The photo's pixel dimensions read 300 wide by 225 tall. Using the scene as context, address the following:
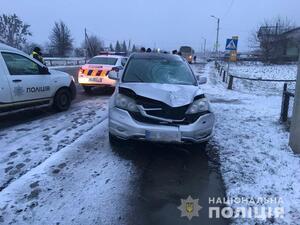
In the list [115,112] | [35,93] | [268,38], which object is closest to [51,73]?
[35,93]

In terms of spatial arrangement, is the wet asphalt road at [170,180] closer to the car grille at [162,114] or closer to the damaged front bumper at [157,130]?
the damaged front bumper at [157,130]

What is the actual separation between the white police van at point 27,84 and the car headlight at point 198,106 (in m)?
4.20

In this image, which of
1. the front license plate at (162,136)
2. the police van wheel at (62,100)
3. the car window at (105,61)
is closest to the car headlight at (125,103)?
the front license plate at (162,136)

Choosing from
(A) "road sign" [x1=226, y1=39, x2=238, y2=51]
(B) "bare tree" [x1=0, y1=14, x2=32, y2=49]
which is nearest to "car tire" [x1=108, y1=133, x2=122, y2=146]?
(A) "road sign" [x1=226, y1=39, x2=238, y2=51]

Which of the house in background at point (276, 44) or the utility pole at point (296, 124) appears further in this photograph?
the house in background at point (276, 44)

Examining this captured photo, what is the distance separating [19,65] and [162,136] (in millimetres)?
4420

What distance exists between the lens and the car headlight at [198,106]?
5.53m

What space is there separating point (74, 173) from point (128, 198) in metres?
1.10

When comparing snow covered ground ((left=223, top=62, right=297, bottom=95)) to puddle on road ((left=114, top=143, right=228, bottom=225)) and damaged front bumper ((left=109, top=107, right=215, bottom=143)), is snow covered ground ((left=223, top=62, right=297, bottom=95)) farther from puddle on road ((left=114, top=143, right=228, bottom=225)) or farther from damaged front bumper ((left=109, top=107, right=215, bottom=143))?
damaged front bumper ((left=109, top=107, right=215, bottom=143))

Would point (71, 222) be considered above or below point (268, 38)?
below

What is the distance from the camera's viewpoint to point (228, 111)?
33.8 feet

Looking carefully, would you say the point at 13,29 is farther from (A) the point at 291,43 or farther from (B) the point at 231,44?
(A) the point at 291,43

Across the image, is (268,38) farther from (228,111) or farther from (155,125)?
(155,125)

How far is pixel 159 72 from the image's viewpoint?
682 centimetres
